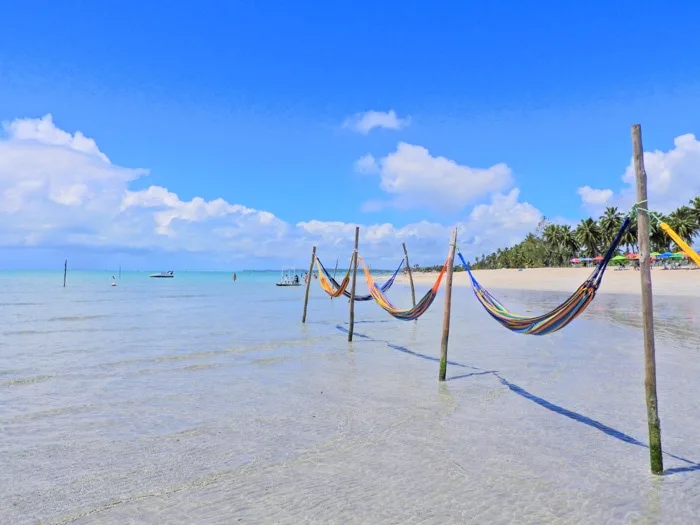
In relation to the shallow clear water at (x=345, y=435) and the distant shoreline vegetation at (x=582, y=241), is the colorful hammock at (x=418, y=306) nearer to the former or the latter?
the shallow clear water at (x=345, y=435)

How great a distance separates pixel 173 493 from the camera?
3.40 meters

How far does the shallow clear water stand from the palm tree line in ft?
168

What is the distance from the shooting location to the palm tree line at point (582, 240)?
166ft

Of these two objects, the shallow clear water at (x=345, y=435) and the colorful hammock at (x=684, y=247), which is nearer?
the shallow clear water at (x=345, y=435)

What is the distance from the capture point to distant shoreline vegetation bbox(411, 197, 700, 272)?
50744mm

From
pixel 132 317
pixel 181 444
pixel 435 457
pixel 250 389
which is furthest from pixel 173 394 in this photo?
pixel 132 317

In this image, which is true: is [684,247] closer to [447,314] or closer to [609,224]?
[447,314]

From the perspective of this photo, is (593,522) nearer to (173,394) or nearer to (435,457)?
(435,457)

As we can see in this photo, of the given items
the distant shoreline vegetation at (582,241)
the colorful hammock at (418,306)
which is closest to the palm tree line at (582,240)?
the distant shoreline vegetation at (582,241)

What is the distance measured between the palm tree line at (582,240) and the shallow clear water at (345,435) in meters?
51.2

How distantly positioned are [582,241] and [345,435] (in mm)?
64444

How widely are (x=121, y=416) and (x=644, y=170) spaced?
19.1 feet

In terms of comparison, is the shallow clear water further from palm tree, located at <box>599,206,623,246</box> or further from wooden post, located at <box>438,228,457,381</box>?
palm tree, located at <box>599,206,623,246</box>

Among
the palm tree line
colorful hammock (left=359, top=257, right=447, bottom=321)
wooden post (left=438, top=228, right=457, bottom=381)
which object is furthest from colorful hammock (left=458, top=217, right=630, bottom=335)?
the palm tree line
